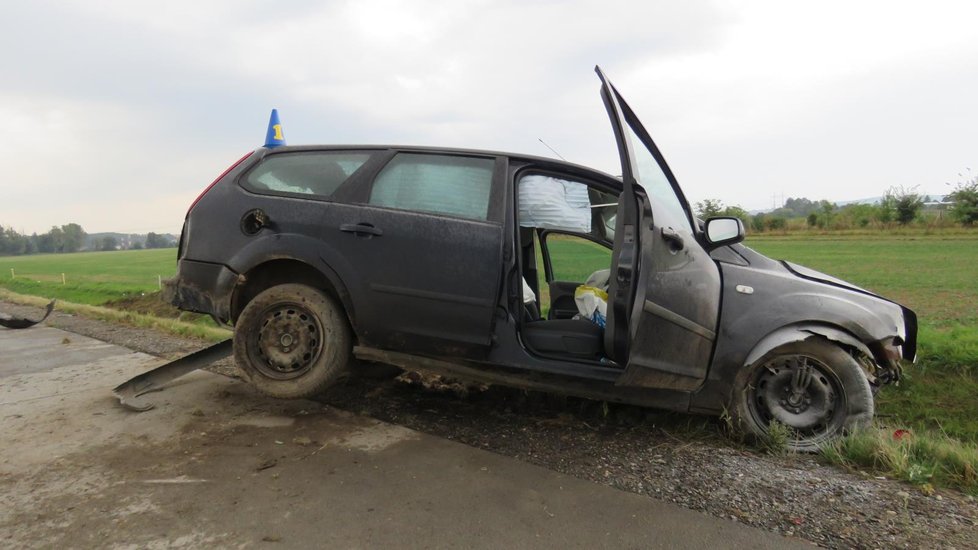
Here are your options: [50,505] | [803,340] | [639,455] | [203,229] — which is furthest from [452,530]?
[203,229]

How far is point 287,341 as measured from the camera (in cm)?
374

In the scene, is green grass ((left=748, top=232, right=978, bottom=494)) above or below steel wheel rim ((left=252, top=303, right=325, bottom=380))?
below

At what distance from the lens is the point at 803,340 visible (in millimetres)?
3562

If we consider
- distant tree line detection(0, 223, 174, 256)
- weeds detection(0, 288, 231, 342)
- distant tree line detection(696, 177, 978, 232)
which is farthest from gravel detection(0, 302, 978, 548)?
distant tree line detection(0, 223, 174, 256)

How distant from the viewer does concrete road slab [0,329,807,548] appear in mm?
2443

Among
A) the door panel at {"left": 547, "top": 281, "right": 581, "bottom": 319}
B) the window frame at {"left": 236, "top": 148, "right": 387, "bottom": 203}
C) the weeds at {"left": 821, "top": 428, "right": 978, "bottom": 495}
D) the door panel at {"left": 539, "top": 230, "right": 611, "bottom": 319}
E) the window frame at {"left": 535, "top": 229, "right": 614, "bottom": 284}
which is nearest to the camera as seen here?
the weeds at {"left": 821, "top": 428, "right": 978, "bottom": 495}

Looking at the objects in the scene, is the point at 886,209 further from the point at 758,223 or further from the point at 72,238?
the point at 72,238

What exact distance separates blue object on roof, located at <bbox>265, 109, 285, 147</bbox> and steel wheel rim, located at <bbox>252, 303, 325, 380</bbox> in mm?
1322

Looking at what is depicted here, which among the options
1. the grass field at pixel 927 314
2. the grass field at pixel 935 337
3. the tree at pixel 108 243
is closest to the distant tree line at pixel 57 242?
the tree at pixel 108 243

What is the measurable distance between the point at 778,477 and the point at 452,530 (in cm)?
Result: 171

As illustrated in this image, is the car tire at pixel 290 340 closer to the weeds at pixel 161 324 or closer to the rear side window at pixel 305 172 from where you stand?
the rear side window at pixel 305 172

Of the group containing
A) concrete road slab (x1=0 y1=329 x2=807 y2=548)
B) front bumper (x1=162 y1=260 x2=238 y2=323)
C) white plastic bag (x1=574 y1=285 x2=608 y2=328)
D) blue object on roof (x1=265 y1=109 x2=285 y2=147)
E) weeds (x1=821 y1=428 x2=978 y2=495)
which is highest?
blue object on roof (x1=265 y1=109 x2=285 y2=147)

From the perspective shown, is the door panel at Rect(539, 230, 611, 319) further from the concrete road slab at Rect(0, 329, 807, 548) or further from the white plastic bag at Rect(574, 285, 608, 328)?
the concrete road slab at Rect(0, 329, 807, 548)

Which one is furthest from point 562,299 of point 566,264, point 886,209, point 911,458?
point 886,209
